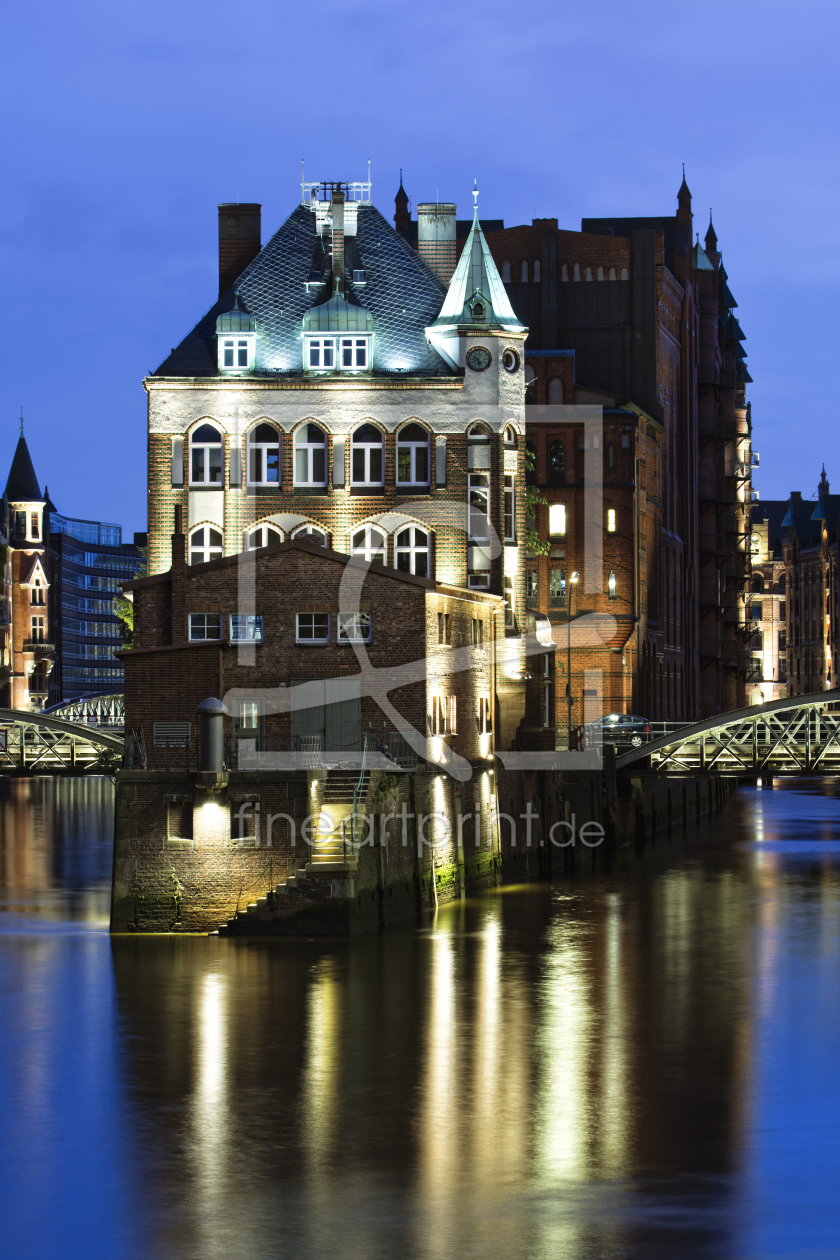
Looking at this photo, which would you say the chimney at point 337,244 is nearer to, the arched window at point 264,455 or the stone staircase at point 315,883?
the arched window at point 264,455

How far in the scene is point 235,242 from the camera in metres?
78.6

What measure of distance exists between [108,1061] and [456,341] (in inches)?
1431

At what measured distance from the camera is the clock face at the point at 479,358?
71.2 meters

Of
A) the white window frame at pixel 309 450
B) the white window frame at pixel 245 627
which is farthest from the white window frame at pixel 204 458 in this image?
the white window frame at pixel 245 627

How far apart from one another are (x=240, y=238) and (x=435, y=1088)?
46.9 meters

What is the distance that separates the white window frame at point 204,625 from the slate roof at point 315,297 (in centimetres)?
1509

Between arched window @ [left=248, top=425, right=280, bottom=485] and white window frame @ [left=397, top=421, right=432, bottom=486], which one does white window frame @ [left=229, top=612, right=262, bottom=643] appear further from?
white window frame @ [left=397, top=421, right=432, bottom=486]

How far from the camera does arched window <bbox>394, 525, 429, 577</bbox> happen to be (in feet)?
233

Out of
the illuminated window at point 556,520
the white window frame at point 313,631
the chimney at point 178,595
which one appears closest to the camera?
the white window frame at point 313,631

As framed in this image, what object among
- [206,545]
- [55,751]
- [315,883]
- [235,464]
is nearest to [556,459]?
[235,464]

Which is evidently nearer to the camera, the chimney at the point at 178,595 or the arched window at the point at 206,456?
the chimney at the point at 178,595

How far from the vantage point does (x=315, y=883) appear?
5216cm

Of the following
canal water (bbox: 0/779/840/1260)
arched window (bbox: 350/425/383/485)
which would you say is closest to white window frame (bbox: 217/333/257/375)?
arched window (bbox: 350/425/383/485)

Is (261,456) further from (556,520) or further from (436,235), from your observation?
(556,520)
